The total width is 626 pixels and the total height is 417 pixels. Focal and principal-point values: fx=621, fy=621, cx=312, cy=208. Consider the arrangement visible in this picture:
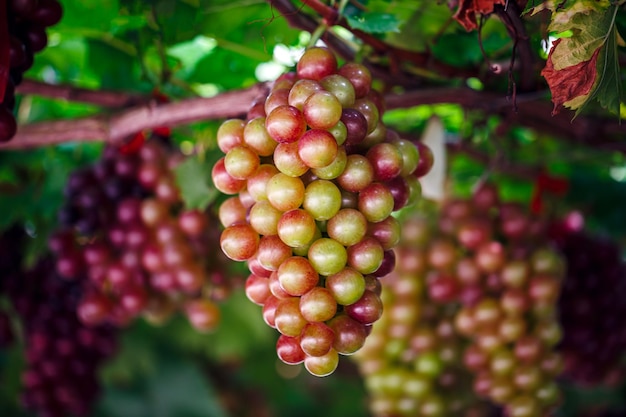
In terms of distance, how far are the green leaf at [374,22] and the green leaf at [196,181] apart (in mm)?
450

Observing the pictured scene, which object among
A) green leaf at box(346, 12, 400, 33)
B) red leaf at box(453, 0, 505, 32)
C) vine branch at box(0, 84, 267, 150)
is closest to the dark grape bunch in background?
vine branch at box(0, 84, 267, 150)

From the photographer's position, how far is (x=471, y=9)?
0.65 m

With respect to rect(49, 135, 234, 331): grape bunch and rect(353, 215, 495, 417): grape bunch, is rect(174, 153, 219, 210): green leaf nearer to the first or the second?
rect(49, 135, 234, 331): grape bunch

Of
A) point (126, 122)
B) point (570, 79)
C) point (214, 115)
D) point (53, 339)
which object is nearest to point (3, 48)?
point (214, 115)

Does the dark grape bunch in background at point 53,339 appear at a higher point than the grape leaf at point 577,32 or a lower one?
lower

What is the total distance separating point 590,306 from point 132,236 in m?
0.97

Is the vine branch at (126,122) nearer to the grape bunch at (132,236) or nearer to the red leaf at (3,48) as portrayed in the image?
the grape bunch at (132,236)

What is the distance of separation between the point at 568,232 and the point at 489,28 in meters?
0.62

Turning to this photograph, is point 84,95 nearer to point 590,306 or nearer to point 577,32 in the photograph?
point 577,32

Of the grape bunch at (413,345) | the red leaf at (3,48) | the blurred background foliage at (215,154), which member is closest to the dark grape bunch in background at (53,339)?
the blurred background foliage at (215,154)

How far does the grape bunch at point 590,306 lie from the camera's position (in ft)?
4.35

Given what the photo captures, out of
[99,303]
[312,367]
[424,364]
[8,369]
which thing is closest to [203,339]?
[8,369]

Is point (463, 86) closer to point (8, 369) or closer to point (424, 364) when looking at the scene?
point (424, 364)

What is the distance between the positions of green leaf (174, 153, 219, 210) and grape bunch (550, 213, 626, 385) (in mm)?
770
